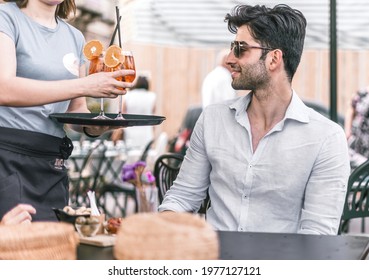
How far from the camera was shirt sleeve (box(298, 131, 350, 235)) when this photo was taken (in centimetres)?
231

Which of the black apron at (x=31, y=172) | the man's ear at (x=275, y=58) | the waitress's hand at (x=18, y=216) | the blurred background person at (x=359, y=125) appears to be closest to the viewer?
the waitress's hand at (x=18, y=216)

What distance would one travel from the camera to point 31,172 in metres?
2.49

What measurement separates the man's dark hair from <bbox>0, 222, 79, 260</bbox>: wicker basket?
136 cm

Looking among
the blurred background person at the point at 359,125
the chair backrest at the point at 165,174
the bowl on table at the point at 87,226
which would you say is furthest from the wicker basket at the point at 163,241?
the blurred background person at the point at 359,125

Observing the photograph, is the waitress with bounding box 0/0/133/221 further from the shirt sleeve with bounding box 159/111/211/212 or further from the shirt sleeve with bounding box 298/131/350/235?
the shirt sleeve with bounding box 298/131/350/235

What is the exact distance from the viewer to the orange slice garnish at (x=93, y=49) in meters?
2.42

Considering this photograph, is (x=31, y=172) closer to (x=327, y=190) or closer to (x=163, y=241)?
(x=327, y=190)

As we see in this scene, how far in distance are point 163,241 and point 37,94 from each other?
1.23 m

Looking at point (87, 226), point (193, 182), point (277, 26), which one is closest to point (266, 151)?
point (193, 182)

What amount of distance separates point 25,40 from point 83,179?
4009mm

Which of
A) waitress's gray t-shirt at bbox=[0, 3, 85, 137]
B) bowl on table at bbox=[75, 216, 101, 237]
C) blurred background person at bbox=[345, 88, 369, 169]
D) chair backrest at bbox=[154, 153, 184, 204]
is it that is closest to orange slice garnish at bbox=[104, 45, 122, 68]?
waitress's gray t-shirt at bbox=[0, 3, 85, 137]

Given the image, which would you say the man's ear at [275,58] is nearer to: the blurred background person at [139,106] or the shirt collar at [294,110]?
the shirt collar at [294,110]
